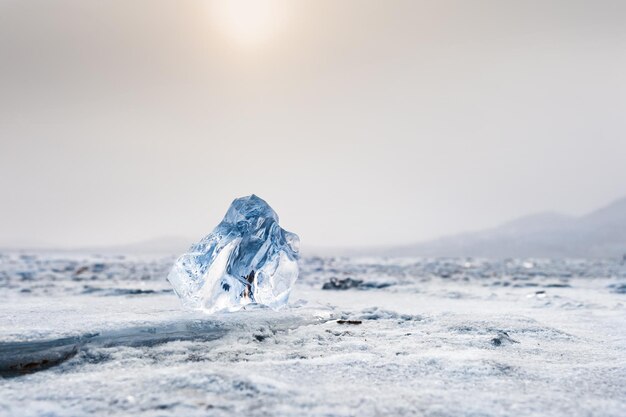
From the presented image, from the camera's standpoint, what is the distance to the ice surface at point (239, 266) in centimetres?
375

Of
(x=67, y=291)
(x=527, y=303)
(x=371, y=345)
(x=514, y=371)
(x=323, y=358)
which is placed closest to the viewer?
(x=514, y=371)

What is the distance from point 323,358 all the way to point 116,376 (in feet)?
3.05

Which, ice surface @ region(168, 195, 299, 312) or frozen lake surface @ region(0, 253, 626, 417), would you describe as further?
ice surface @ region(168, 195, 299, 312)

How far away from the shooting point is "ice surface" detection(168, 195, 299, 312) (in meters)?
3.75

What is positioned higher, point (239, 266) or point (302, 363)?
point (239, 266)

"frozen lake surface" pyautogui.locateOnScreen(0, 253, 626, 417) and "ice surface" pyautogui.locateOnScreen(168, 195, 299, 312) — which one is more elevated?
"ice surface" pyautogui.locateOnScreen(168, 195, 299, 312)

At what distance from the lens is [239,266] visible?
3.84 meters

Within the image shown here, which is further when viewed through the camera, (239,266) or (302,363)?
(239,266)

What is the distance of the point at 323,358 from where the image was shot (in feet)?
7.77

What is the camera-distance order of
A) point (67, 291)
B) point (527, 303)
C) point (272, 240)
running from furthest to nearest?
1. point (67, 291)
2. point (527, 303)
3. point (272, 240)

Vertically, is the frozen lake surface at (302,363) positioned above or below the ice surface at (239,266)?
below

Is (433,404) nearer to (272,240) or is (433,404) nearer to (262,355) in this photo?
(262,355)

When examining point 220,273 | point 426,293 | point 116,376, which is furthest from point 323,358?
point 426,293

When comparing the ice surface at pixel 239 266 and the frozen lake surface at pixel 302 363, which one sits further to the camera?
the ice surface at pixel 239 266
